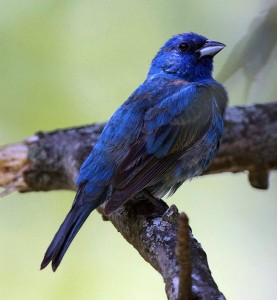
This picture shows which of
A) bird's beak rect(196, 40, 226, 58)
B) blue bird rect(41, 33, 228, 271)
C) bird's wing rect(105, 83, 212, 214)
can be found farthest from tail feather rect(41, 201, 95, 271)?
bird's beak rect(196, 40, 226, 58)

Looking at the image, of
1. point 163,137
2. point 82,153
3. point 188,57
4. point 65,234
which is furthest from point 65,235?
point 188,57

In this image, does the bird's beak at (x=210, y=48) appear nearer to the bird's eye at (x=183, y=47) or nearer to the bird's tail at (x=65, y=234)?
the bird's eye at (x=183, y=47)

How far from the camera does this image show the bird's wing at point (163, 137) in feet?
11.8

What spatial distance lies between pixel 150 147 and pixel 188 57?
1103 mm

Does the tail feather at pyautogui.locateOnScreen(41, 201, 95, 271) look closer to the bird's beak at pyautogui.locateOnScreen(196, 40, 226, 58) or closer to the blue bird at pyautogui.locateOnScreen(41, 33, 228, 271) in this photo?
the blue bird at pyautogui.locateOnScreen(41, 33, 228, 271)

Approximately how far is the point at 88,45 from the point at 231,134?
Answer: 1856mm

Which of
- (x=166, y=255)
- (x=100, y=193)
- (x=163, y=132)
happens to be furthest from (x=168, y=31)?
(x=166, y=255)

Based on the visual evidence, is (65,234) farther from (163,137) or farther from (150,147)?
(163,137)

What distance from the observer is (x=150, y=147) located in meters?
3.78

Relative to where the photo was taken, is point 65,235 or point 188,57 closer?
point 65,235

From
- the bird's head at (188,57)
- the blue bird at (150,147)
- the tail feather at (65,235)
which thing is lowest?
the tail feather at (65,235)

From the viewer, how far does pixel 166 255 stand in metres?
2.85

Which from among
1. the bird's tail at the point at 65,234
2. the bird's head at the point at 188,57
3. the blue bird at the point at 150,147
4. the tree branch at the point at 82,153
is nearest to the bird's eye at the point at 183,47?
the bird's head at the point at 188,57

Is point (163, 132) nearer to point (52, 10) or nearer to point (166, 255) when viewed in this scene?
point (166, 255)
